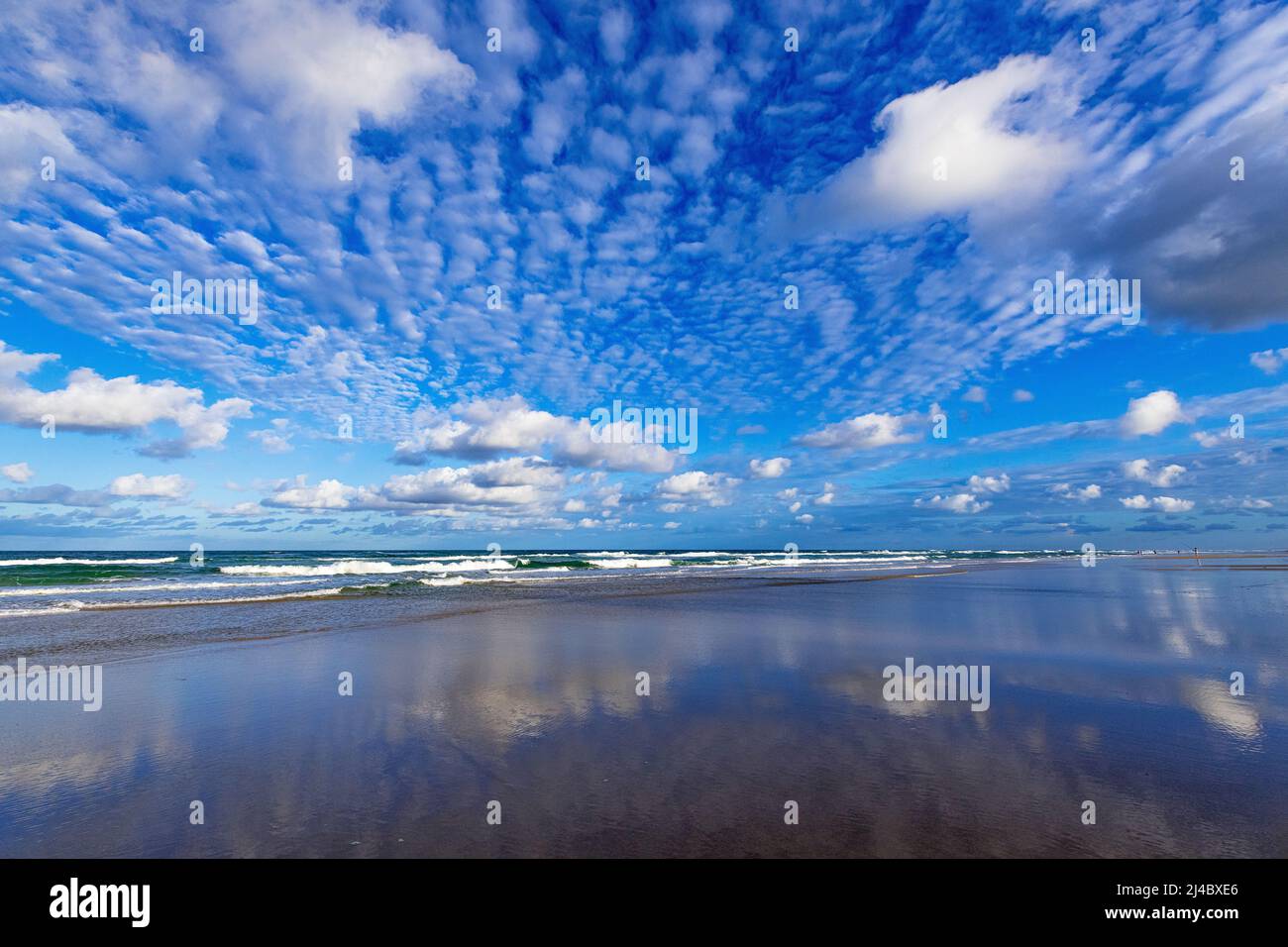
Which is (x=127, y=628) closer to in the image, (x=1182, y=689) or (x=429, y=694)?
(x=429, y=694)

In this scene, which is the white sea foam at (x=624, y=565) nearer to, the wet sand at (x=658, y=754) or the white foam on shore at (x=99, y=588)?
the white foam on shore at (x=99, y=588)

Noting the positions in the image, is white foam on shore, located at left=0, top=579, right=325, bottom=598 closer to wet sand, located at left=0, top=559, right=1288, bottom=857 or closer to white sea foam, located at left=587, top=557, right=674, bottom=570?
wet sand, located at left=0, top=559, right=1288, bottom=857

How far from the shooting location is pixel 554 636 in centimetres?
1650

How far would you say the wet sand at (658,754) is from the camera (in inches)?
201

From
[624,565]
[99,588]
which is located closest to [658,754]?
[99,588]

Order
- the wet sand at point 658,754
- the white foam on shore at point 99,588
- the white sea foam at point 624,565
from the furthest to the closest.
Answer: the white sea foam at point 624,565, the white foam on shore at point 99,588, the wet sand at point 658,754

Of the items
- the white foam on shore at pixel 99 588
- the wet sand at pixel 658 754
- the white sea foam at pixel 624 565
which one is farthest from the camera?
the white sea foam at pixel 624 565

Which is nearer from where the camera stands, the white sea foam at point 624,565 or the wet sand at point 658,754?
the wet sand at point 658,754

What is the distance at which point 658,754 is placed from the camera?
7.06 metres

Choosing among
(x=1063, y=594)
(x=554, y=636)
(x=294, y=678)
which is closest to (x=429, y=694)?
(x=294, y=678)

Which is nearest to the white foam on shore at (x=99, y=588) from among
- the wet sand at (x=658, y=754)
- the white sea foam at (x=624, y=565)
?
the wet sand at (x=658, y=754)

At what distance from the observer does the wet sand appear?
16.8ft

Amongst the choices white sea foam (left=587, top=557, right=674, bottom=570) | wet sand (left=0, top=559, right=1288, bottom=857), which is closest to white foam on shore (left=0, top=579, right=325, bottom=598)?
wet sand (left=0, top=559, right=1288, bottom=857)
